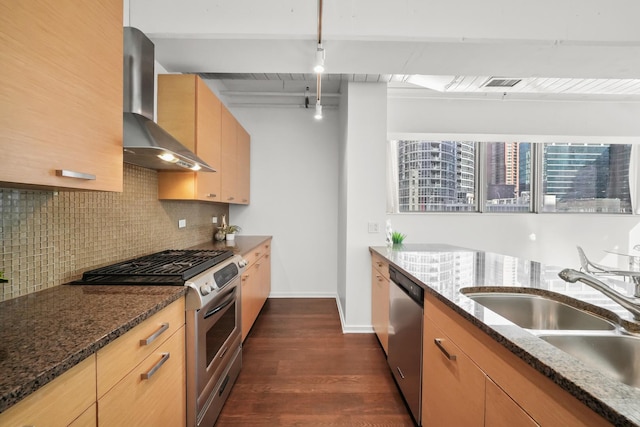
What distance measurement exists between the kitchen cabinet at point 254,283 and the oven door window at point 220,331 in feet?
1.47

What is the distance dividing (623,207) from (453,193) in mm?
2605

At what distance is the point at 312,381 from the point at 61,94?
226 centimetres

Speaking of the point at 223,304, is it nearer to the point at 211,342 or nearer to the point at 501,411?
the point at 211,342

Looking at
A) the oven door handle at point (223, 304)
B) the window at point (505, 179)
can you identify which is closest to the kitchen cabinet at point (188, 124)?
the oven door handle at point (223, 304)

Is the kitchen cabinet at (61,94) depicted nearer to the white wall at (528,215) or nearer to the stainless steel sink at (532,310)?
the stainless steel sink at (532,310)

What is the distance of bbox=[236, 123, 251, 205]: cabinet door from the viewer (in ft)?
10.8

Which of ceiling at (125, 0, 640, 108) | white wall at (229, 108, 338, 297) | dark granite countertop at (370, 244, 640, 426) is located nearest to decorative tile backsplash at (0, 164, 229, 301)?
ceiling at (125, 0, 640, 108)

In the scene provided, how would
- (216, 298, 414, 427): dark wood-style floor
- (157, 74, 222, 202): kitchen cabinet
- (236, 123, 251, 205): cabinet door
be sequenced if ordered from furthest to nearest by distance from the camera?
(236, 123, 251, 205): cabinet door → (157, 74, 222, 202): kitchen cabinet → (216, 298, 414, 427): dark wood-style floor

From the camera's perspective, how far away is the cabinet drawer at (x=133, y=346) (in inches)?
31.9

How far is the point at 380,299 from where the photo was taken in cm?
249

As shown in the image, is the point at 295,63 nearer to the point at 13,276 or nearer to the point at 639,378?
the point at 13,276

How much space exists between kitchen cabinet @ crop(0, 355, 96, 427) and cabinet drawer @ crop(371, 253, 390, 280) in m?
1.91

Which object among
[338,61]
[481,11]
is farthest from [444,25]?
[338,61]

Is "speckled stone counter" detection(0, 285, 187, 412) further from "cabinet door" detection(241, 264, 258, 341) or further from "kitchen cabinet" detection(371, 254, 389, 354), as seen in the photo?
"kitchen cabinet" detection(371, 254, 389, 354)
